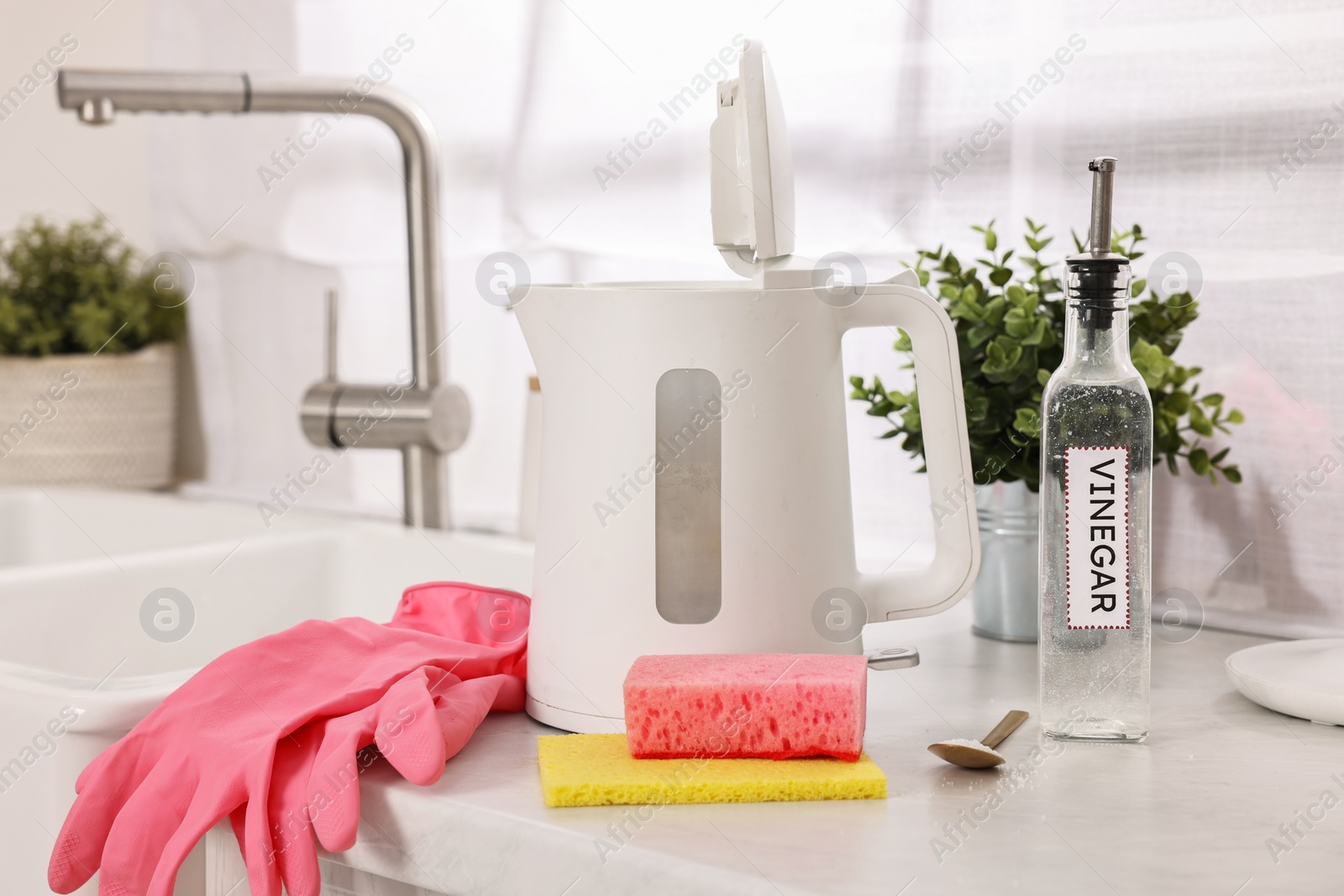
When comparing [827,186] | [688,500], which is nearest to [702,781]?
[688,500]

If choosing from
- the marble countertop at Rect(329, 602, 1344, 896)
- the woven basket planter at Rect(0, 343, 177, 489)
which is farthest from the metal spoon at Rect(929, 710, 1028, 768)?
the woven basket planter at Rect(0, 343, 177, 489)

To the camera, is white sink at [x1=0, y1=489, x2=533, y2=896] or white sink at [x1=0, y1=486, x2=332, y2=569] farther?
white sink at [x1=0, y1=486, x2=332, y2=569]

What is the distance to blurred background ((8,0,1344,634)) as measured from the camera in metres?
0.84

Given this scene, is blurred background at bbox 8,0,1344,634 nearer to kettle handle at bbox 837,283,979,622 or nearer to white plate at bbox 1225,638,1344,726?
white plate at bbox 1225,638,1344,726

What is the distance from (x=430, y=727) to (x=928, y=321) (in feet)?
1.01

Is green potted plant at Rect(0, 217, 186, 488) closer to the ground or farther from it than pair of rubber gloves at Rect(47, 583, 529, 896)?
farther from it

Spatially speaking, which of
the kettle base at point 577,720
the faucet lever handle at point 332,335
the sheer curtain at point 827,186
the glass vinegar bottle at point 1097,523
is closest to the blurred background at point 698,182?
the sheer curtain at point 827,186

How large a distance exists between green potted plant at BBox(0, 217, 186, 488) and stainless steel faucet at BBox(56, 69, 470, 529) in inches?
16.0

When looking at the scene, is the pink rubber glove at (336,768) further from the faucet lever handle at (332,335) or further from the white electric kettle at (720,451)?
the faucet lever handle at (332,335)

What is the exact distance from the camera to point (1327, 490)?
0.83 meters

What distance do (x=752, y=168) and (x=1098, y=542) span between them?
24cm

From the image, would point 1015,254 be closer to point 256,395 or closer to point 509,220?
point 509,220

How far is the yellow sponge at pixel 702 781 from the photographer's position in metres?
0.51

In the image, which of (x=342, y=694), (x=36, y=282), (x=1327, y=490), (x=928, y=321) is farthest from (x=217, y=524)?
(x=1327, y=490)
